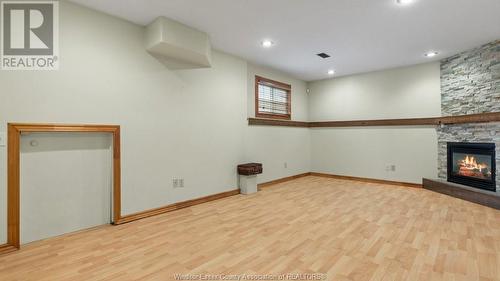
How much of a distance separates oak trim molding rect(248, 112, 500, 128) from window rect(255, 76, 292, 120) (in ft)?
0.62

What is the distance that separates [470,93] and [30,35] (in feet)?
21.9

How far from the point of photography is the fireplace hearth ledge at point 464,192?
3.78 meters

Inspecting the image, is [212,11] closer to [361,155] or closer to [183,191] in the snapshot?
[183,191]

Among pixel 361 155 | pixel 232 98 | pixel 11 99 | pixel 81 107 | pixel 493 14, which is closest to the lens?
pixel 11 99

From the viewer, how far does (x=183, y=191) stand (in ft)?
12.7

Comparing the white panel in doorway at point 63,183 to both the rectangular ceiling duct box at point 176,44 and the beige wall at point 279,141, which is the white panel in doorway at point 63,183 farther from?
the beige wall at point 279,141

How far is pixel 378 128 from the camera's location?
5805 millimetres

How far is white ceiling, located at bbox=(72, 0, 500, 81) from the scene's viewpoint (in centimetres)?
290

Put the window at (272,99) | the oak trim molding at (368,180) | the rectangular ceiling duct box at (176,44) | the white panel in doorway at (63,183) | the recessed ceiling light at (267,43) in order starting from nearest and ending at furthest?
the white panel in doorway at (63,183) → the rectangular ceiling duct box at (176,44) → the recessed ceiling light at (267,43) → the oak trim molding at (368,180) → the window at (272,99)

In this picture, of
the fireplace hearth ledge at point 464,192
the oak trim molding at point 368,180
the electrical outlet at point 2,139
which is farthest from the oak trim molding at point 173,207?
the fireplace hearth ledge at point 464,192

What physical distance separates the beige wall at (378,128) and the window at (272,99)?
1.08m

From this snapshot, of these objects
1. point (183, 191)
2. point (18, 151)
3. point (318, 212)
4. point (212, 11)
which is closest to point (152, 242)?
point (183, 191)

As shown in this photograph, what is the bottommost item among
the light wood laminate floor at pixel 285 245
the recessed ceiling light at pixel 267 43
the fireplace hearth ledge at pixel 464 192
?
the light wood laminate floor at pixel 285 245

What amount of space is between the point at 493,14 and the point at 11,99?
18.8 feet
